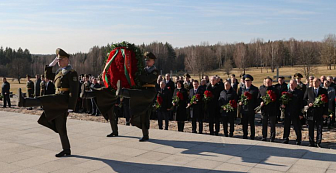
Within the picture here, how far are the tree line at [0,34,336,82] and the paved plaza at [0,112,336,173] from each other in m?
43.3

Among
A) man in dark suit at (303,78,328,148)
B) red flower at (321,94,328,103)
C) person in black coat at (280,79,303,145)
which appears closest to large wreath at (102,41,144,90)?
person in black coat at (280,79,303,145)

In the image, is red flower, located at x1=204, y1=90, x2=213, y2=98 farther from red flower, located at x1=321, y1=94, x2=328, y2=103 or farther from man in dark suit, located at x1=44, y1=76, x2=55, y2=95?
man in dark suit, located at x1=44, y1=76, x2=55, y2=95

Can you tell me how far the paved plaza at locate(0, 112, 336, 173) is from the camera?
6055 mm

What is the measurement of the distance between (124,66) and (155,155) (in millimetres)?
2162

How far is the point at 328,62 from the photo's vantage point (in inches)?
2249

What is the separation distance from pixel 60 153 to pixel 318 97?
682 centimetres

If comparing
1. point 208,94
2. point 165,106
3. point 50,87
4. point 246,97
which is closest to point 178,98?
point 165,106

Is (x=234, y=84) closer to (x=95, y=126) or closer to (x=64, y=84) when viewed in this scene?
(x=95, y=126)

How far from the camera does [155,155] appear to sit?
697 centimetres

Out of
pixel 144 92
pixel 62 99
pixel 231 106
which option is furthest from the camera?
pixel 231 106

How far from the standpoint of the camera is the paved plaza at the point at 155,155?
6.05 meters

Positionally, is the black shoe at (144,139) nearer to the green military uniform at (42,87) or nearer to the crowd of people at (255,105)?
the crowd of people at (255,105)

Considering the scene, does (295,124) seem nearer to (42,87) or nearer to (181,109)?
(181,109)

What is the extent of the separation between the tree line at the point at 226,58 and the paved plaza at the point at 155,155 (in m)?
43.3
